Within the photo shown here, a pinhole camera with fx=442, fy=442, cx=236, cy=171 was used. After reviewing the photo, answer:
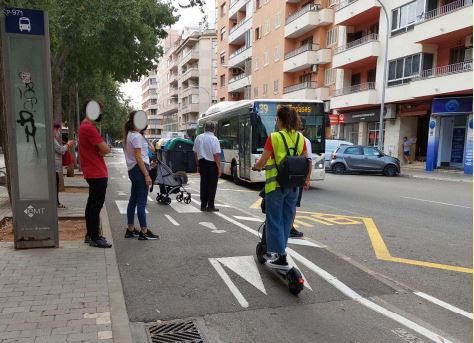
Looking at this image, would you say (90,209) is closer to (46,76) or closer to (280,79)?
(46,76)

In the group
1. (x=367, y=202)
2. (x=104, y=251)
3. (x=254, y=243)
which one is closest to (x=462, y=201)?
(x=367, y=202)

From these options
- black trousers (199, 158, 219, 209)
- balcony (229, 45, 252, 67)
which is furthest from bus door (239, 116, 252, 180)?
balcony (229, 45, 252, 67)

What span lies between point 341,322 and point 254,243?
9.16 feet

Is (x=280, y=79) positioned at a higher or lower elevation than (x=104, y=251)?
higher

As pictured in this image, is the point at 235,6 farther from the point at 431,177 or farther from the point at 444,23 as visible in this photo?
the point at 431,177

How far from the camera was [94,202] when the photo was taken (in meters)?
5.96

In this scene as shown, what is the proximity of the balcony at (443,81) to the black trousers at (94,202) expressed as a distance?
1952 centimetres

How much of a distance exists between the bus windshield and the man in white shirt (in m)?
4.70

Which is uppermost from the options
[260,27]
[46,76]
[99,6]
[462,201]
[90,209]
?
[260,27]

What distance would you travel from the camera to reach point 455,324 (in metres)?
4.00

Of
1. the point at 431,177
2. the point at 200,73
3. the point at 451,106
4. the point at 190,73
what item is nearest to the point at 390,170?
the point at 431,177

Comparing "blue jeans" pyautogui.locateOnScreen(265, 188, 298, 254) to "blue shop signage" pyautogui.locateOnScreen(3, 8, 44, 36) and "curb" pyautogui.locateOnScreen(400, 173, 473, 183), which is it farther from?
"curb" pyautogui.locateOnScreen(400, 173, 473, 183)

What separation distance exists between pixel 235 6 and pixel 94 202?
52253 millimetres

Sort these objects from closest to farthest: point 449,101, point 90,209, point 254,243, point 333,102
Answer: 1. point 90,209
2. point 254,243
3. point 449,101
4. point 333,102
